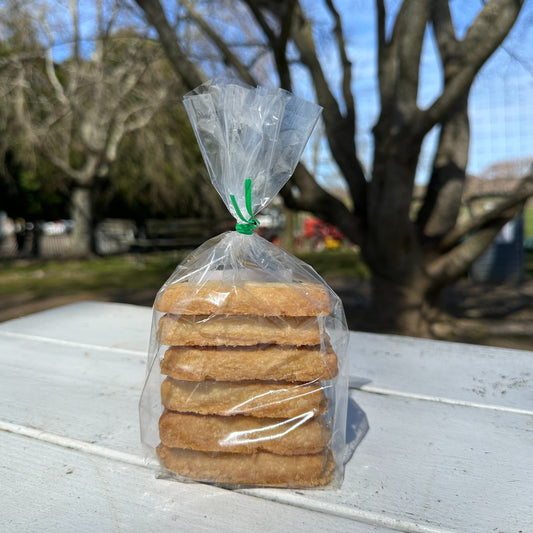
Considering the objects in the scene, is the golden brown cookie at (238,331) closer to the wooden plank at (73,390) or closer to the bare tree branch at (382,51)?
the wooden plank at (73,390)

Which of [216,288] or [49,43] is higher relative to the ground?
[49,43]

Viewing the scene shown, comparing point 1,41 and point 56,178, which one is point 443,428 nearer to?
point 1,41

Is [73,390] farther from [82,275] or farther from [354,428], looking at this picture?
[82,275]

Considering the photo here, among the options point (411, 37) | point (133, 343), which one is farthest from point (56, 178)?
point (133, 343)

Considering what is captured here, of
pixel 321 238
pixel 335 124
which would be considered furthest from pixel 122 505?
pixel 321 238

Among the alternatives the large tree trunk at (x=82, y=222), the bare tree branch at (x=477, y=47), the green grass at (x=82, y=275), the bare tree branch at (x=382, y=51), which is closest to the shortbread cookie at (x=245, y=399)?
the bare tree branch at (x=477, y=47)
